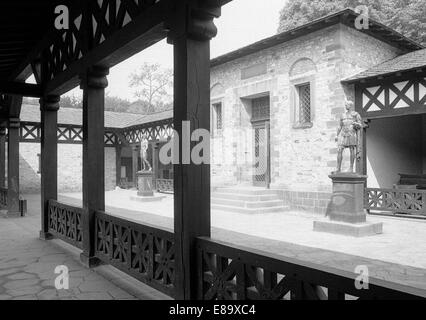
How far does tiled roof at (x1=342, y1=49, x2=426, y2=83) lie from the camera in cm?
965

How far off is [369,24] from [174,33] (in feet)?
30.5

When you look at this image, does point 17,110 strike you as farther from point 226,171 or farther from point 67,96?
point 67,96

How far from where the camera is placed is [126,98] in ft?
178

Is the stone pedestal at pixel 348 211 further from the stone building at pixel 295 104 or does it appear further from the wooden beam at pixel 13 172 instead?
the wooden beam at pixel 13 172

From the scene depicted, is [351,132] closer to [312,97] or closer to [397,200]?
[312,97]

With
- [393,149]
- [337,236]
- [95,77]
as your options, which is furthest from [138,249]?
[393,149]

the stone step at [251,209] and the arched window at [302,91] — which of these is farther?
the arched window at [302,91]

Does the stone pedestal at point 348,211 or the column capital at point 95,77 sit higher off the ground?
the column capital at point 95,77

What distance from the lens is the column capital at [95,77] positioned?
15.9 ft

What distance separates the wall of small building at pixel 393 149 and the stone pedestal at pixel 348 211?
368 centimetres

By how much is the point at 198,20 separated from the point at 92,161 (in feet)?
8.89

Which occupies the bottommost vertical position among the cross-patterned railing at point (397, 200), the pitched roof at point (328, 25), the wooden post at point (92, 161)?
the cross-patterned railing at point (397, 200)

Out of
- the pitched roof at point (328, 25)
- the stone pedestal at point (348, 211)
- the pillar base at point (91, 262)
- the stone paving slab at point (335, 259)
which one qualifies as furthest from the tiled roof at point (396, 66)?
the pillar base at point (91, 262)

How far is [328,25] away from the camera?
10.6 meters
